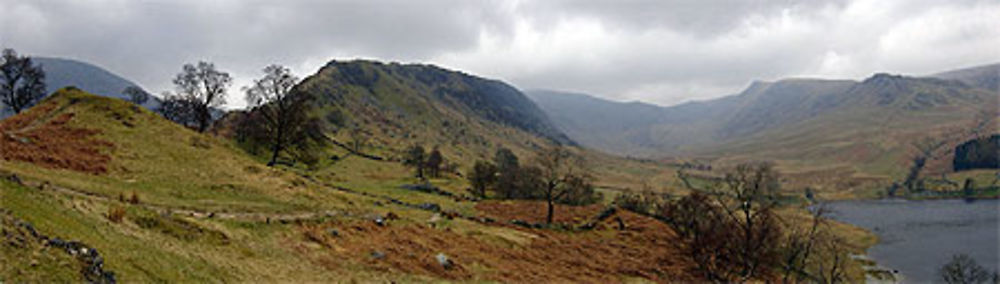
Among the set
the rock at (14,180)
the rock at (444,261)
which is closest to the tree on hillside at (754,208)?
the rock at (444,261)

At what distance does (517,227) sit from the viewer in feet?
167

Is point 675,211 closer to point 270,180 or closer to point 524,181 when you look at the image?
point 524,181

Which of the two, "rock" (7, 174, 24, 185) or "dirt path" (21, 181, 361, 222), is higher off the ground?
"rock" (7, 174, 24, 185)

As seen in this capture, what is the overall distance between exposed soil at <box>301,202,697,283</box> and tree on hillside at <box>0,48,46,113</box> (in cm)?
7095

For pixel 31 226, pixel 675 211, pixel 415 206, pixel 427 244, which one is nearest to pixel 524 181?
pixel 675 211

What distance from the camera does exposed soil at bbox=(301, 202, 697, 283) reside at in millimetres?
28047

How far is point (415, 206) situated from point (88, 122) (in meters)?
32.7

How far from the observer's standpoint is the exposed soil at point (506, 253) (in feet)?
92.0

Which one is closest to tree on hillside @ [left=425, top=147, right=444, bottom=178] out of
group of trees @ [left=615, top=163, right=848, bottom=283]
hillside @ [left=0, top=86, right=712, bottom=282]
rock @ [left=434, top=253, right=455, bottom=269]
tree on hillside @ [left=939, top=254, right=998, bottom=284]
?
hillside @ [left=0, top=86, right=712, bottom=282]

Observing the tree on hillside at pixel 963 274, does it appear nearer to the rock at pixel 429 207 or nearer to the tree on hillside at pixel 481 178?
the rock at pixel 429 207

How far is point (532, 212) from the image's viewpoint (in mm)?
65188

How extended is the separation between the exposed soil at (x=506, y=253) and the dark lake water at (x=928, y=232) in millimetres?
39969

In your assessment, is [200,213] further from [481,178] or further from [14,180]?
[481,178]

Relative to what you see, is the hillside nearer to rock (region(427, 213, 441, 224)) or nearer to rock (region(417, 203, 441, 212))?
rock (region(427, 213, 441, 224))
